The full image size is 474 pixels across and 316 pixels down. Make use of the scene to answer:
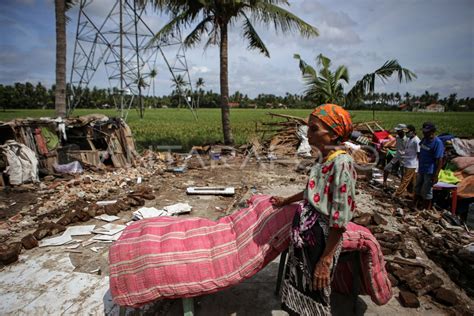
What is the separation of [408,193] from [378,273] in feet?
17.0

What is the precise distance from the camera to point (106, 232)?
421cm

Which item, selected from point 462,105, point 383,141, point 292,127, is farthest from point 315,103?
point 462,105

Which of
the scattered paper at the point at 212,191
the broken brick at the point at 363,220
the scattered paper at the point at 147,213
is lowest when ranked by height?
the scattered paper at the point at 147,213

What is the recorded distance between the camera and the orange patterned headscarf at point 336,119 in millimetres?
1665

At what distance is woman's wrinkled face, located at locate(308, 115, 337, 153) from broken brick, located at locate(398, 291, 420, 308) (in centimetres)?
201

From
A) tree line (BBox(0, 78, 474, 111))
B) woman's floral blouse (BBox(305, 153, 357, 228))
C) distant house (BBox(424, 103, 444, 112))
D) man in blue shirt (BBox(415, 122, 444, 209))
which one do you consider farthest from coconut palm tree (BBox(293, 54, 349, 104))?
distant house (BBox(424, 103, 444, 112))

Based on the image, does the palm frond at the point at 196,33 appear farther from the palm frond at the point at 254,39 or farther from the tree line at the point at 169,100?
the tree line at the point at 169,100

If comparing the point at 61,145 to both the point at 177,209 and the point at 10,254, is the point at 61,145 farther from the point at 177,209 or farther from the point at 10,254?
the point at 10,254

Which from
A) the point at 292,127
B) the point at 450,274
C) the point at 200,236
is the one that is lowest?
the point at 450,274

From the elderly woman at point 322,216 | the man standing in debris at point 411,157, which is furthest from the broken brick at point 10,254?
the man standing in debris at point 411,157

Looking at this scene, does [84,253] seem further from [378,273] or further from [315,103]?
[315,103]

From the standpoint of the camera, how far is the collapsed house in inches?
253

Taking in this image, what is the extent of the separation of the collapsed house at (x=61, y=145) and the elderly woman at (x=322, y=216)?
23.3 feet

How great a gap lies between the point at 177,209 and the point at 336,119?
13.2ft
